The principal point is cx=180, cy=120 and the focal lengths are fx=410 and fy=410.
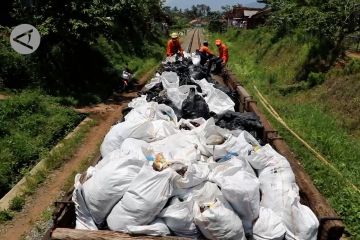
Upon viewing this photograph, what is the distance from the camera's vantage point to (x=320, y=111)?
1015 centimetres

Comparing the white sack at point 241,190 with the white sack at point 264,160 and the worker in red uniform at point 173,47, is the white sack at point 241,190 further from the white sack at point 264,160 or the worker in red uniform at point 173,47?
the worker in red uniform at point 173,47

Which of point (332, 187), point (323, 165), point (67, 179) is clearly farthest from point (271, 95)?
point (67, 179)

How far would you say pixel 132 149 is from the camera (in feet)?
11.6

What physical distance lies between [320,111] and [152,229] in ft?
26.9

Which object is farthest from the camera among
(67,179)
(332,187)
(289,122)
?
(289,122)

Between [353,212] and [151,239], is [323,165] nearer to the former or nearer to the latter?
[353,212]

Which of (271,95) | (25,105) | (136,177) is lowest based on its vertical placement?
(271,95)

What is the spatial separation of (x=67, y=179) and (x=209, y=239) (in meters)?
4.16

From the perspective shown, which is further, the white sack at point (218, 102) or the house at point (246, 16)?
the house at point (246, 16)

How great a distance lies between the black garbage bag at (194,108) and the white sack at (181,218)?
8.13 ft

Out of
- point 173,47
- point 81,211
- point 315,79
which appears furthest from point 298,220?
point 173,47

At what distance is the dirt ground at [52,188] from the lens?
514 centimetres

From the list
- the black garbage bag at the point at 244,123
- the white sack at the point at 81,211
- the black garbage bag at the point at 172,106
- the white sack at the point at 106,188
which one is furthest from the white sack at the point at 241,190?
the black garbage bag at the point at 172,106

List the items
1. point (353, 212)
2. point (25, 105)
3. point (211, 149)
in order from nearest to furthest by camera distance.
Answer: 1. point (211, 149)
2. point (353, 212)
3. point (25, 105)
